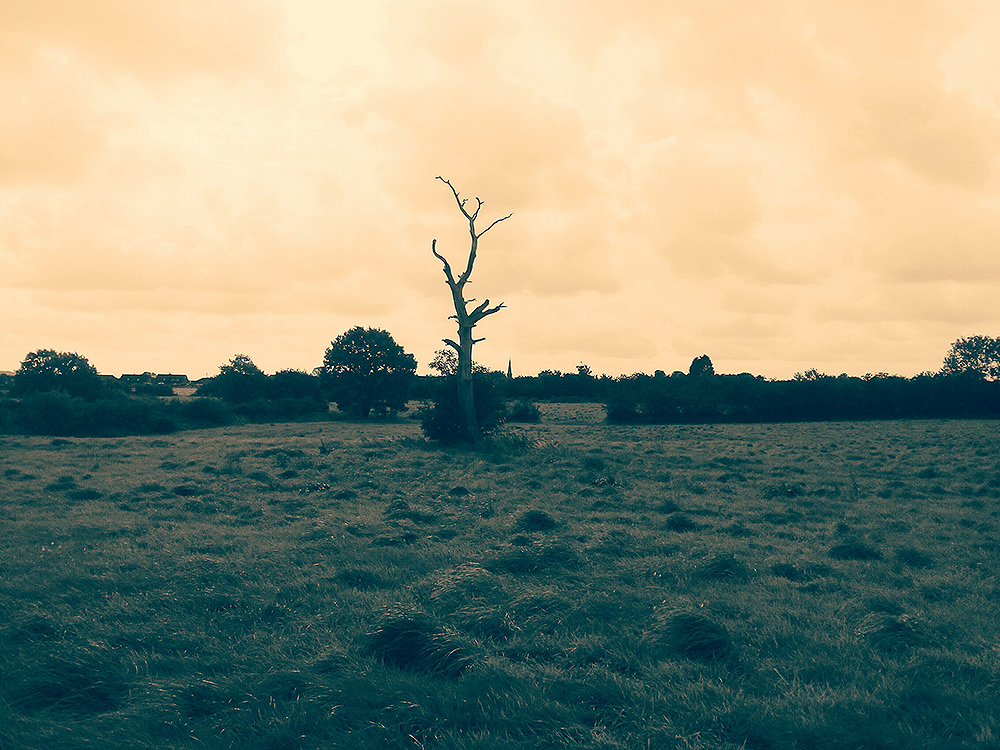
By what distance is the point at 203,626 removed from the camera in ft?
23.8

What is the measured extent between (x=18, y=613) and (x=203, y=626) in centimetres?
220

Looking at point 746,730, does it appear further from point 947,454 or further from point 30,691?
point 947,454

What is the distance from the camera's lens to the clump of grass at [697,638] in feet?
21.2

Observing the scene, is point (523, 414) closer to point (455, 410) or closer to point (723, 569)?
point (455, 410)

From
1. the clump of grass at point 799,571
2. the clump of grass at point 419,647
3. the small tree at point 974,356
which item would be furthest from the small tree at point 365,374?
the small tree at point 974,356

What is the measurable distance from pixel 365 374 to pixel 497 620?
2295 inches

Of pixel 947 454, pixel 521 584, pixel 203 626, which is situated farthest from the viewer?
pixel 947 454

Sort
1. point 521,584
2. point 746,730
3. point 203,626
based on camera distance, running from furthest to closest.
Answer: point 521,584
point 203,626
point 746,730

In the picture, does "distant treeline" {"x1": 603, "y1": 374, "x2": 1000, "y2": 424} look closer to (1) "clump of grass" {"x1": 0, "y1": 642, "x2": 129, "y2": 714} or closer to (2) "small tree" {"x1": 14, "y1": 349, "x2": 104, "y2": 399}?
(2) "small tree" {"x1": 14, "y1": 349, "x2": 104, "y2": 399}

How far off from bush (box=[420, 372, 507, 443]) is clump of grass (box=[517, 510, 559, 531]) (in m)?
20.2

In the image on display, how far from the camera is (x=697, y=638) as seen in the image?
6.67 m

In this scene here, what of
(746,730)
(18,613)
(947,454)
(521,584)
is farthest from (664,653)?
(947,454)

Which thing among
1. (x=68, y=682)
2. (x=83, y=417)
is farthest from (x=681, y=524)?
(x=83, y=417)

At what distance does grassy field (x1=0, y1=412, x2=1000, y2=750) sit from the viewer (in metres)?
5.14
